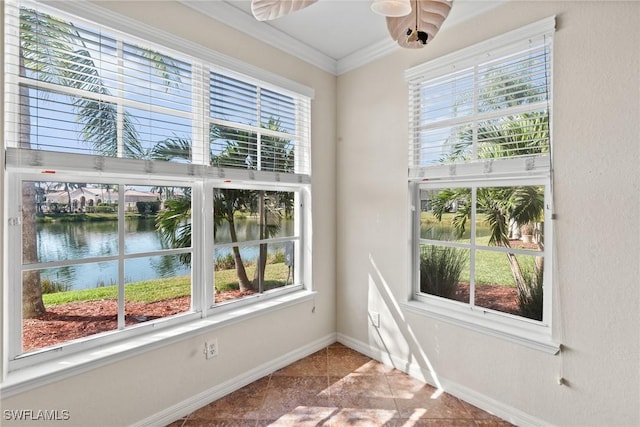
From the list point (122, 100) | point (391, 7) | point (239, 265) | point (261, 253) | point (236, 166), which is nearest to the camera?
point (391, 7)

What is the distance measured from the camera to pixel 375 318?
264 cm

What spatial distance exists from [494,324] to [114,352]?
7.70 feet

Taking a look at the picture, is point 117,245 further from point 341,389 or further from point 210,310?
point 341,389

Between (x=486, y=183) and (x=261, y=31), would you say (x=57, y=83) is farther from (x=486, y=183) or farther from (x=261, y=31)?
(x=486, y=183)

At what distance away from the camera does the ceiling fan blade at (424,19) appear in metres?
Answer: 1.12

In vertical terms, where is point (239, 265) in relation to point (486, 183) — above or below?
below

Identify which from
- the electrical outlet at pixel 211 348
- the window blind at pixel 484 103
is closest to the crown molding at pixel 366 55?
the window blind at pixel 484 103

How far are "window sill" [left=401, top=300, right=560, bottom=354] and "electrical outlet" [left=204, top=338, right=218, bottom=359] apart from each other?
1.50 m

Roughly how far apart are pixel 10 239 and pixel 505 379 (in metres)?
2.89

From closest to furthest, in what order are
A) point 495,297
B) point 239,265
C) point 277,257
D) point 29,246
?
point 29,246
point 495,297
point 239,265
point 277,257

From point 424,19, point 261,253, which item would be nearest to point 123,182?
point 261,253

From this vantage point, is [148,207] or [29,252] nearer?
[29,252]

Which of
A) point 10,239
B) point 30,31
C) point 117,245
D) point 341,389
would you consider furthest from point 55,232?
point 341,389

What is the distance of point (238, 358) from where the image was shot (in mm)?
Answer: 2199
